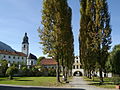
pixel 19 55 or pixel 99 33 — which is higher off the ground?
pixel 19 55

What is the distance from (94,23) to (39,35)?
312 inches

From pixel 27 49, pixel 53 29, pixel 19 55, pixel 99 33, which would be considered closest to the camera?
pixel 99 33

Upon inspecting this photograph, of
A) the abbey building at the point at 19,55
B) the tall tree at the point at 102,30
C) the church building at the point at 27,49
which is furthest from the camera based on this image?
the church building at the point at 27,49

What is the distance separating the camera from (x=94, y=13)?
28.6 meters

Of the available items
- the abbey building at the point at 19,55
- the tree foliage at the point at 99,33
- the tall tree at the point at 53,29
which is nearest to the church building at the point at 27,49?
the abbey building at the point at 19,55

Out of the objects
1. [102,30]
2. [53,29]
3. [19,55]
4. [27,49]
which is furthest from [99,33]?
[27,49]

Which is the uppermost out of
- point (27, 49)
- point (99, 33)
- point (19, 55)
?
point (27, 49)

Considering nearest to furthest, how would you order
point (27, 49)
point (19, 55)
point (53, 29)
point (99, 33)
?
point (99, 33), point (53, 29), point (19, 55), point (27, 49)

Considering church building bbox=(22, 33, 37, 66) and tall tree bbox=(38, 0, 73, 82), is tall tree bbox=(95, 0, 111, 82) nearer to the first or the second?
tall tree bbox=(38, 0, 73, 82)

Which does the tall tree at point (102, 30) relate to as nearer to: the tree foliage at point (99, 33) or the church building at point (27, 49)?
the tree foliage at point (99, 33)

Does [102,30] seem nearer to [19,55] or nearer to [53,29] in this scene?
[53,29]

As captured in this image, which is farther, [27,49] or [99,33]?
[27,49]

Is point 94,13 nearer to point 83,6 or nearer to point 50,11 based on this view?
point 50,11

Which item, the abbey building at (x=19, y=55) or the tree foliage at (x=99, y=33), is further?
the abbey building at (x=19, y=55)
